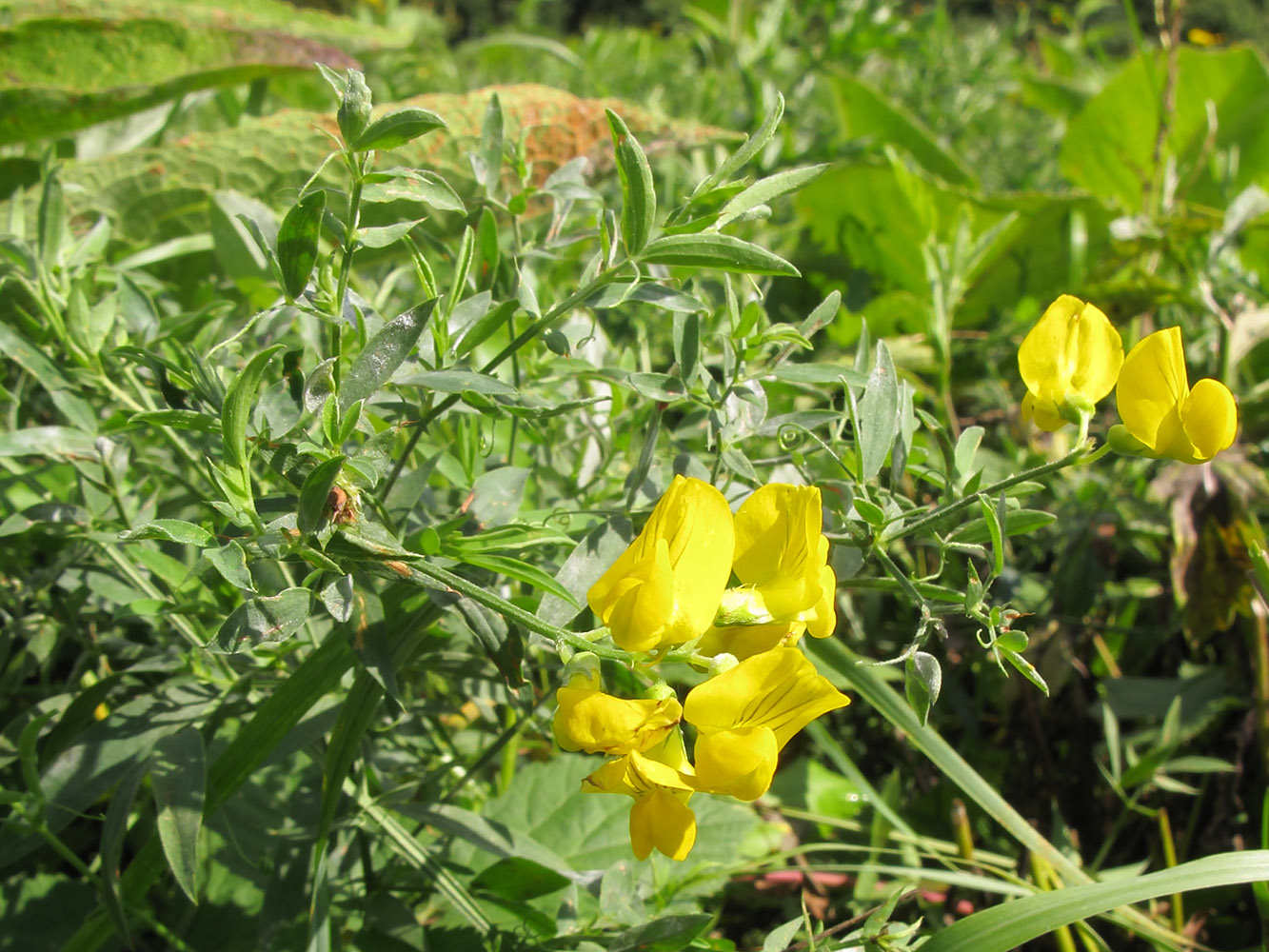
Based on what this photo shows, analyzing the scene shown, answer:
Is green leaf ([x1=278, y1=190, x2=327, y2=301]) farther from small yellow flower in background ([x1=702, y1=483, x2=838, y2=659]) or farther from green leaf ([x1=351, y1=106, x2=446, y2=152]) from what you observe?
small yellow flower in background ([x1=702, y1=483, x2=838, y2=659])

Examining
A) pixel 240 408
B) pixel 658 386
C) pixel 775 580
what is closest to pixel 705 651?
pixel 775 580

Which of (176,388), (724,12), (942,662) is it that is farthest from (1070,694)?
(724,12)

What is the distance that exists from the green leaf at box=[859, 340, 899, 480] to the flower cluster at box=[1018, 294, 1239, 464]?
103mm

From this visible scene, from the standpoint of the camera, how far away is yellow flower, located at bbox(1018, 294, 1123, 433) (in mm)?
745

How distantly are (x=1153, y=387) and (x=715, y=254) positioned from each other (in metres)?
0.32

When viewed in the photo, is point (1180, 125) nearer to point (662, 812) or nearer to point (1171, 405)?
point (1171, 405)

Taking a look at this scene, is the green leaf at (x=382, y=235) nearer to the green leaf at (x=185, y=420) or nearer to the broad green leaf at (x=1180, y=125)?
the green leaf at (x=185, y=420)

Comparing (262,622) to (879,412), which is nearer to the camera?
(262,622)

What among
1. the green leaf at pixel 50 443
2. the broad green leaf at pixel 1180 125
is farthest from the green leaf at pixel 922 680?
the broad green leaf at pixel 1180 125

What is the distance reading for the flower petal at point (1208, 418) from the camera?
0.67m

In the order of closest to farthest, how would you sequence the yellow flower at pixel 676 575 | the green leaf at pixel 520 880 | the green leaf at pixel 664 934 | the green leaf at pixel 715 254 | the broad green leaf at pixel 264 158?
1. the yellow flower at pixel 676 575
2. the green leaf at pixel 715 254
3. the green leaf at pixel 664 934
4. the green leaf at pixel 520 880
5. the broad green leaf at pixel 264 158

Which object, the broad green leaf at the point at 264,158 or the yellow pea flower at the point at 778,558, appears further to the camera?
the broad green leaf at the point at 264,158

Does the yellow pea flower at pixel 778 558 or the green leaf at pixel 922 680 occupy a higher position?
the yellow pea flower at pixel 778 558

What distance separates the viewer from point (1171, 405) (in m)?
0.69
